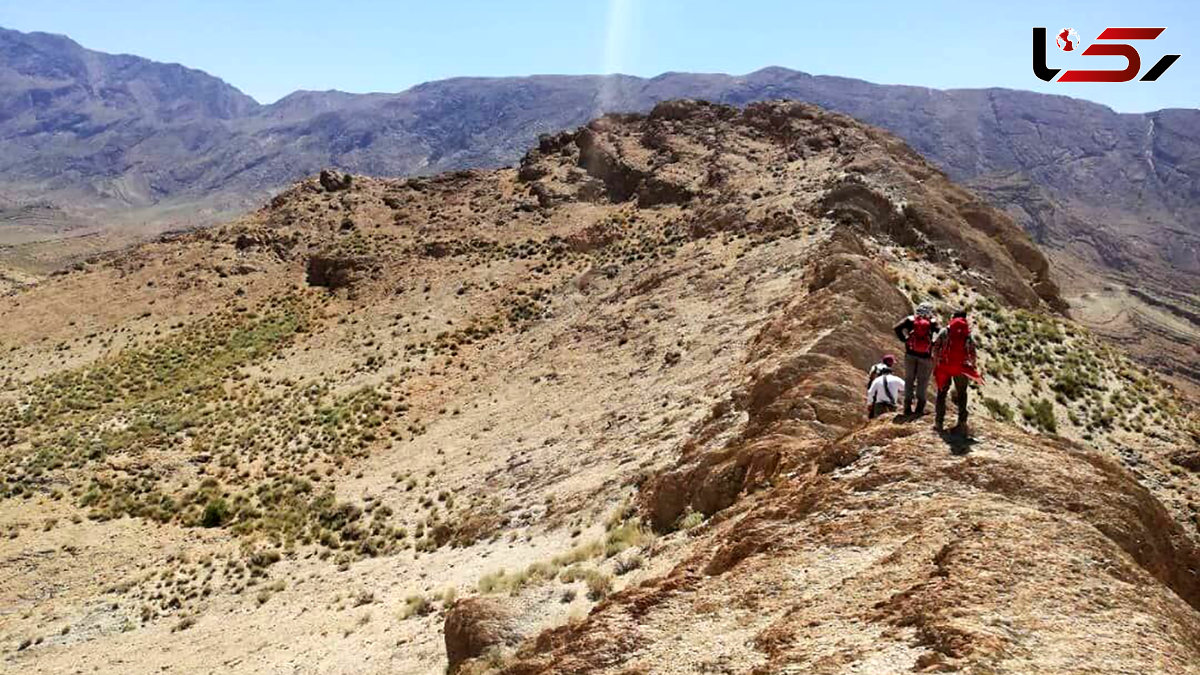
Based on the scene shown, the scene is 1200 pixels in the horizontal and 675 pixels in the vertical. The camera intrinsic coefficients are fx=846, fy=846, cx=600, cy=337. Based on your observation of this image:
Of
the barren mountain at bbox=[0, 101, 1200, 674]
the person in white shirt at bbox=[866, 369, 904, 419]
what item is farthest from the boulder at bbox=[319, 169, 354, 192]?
the person in white shirt at bbox=[866, 369, 904, 419]

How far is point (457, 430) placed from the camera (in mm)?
28672

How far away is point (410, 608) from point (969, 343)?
10.4 meters

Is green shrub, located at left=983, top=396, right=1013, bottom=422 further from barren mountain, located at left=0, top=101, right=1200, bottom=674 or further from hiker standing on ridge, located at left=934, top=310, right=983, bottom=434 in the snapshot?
hiker standing on ridge, located at left=934, top=310, right=983, bottom=434

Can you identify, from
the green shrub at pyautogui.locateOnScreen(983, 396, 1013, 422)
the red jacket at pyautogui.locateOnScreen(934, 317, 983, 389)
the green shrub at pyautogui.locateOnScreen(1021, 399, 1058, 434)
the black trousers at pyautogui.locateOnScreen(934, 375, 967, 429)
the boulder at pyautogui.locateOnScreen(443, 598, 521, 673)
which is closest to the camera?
the black trousers at pyautogui.locateOnScreen(934, 375, 967, 429)

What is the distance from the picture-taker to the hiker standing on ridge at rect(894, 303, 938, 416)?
10820 millimetres

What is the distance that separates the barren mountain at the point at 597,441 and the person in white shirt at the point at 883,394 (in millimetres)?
1118

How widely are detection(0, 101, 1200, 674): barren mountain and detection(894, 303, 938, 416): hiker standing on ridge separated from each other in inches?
18.3

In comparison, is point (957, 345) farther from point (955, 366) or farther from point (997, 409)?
point (997, 409)

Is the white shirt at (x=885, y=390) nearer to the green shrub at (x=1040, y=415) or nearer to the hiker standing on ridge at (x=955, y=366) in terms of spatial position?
the hiker standing on ridge at (x=955, y=366)

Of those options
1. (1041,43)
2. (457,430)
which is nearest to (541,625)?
(1041,43)

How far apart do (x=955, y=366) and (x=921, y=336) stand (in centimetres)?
72

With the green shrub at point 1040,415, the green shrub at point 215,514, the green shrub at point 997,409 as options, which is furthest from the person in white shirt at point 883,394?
the green shrub at point 215,514

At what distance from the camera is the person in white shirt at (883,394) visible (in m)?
12.4

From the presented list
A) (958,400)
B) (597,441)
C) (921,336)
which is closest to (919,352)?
(921,336)
